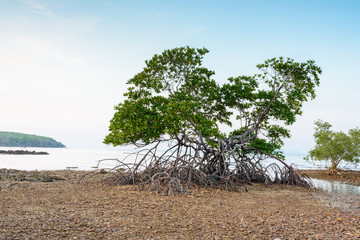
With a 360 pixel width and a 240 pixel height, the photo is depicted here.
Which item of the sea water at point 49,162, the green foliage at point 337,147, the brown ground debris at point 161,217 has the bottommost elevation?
the brown ground debris at point 161,217

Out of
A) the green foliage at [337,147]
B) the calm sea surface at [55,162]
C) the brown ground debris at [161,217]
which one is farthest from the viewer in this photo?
the calm sea surface at [55,162]

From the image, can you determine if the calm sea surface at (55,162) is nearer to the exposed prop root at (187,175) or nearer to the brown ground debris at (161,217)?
the exposed prop root at (187,175)

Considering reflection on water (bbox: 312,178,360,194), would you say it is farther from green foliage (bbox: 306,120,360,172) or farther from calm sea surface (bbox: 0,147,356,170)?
green foliage (bbox: 306,120,360,172)

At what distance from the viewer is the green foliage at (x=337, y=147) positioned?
18141 millimetres

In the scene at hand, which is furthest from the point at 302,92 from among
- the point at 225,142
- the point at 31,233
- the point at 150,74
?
the point at 31,233

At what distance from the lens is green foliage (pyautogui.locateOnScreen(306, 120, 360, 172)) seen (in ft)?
59.5

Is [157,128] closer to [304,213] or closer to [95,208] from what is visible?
[95,208]

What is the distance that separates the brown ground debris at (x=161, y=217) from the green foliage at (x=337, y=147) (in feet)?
35.7

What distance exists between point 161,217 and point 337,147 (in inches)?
619

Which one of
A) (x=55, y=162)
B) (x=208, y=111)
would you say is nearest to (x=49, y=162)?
(x=55, y=162)

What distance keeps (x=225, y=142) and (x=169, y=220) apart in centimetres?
665

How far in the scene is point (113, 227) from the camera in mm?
5055

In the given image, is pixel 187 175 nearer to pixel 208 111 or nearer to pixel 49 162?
pixel 208 111

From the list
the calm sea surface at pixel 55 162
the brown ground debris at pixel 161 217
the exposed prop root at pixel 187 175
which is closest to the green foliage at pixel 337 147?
the calm sea surface at pixel 55 162
